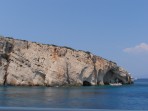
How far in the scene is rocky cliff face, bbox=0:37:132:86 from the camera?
6612 cm

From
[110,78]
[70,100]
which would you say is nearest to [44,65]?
[110,78]

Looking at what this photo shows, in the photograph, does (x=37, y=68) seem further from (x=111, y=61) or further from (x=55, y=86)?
(x=111, y=61)

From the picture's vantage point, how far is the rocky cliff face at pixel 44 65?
217 feet

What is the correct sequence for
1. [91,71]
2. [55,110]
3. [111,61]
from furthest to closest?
1. [111,61]
2. [91,71]
3. [55,110]

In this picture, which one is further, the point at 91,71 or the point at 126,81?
the point at 126,81

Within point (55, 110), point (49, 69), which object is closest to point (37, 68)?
point (49, 69)

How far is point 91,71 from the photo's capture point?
75.3 m

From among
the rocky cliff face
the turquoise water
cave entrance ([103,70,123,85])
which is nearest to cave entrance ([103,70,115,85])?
cave entrance ([103,70,123,85])

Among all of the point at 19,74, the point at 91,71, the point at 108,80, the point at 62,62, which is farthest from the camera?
the point at 108,80

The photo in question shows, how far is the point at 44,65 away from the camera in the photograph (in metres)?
69.5

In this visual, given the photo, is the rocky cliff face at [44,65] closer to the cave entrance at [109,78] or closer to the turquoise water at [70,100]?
the cave entrance at [109,78]

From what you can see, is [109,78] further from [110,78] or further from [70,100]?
[70,100]

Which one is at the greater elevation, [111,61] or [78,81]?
[111,61]

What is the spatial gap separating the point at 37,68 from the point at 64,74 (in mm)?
6041
